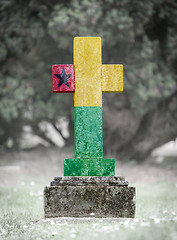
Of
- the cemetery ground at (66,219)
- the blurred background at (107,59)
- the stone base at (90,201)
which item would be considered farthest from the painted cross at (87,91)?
→ the blurred background at (107,59)

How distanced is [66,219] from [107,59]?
6551mm

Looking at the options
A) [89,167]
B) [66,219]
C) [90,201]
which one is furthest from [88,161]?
[66,219]

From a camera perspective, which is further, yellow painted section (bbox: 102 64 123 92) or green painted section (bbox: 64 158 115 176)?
yellow painted section (bbox: 102 64 123 92)

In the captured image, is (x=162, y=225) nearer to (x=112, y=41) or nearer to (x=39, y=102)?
(x=112, y=41)

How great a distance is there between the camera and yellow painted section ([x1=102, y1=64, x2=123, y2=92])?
4.66m

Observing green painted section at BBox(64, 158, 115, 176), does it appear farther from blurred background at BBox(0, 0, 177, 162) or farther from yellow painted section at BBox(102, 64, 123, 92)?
blurred background at BBox(0, 0, 177, 162)

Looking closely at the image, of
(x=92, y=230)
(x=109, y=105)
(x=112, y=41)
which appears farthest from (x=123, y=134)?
(x=92, y=230)

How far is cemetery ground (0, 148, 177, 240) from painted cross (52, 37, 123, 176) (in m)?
0.76

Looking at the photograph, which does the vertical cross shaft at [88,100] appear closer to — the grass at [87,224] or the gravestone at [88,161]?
the gravestone at [88,161]

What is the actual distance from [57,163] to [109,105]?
2.46 m

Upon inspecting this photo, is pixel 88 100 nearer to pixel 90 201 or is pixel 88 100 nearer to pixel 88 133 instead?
pixel 88 133

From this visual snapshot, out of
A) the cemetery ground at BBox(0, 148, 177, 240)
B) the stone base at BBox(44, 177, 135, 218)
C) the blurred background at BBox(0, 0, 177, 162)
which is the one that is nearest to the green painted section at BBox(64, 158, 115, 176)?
the stone base at BBox(44, 177, 135, 218)

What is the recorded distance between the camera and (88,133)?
455cm

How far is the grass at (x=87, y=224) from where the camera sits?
3240mm
